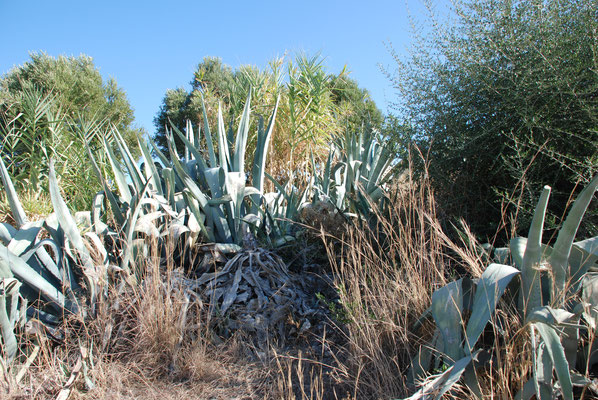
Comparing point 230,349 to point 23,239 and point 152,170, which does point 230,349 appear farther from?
point 152,170

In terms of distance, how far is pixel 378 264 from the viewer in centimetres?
316

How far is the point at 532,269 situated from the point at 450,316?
16.7 inches

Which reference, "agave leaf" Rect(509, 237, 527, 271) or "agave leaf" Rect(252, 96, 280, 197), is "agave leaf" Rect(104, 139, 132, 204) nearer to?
"agave leaf" Rect(252, 96, 280, 197)

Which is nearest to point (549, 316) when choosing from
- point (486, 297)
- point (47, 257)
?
point (486, 297)

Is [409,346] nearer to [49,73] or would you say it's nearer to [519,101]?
[519,101]

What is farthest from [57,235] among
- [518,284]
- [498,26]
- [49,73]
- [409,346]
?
[49,73]

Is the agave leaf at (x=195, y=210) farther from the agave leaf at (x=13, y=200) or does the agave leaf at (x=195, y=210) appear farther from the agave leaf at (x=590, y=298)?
the agave leaf at (x=590, y=298)

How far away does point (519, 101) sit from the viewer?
3195mm

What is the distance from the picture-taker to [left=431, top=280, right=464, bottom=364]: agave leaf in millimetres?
1855

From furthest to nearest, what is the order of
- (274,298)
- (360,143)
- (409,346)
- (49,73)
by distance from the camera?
(49,73)
(360,143)
(274,298)
(409,346)

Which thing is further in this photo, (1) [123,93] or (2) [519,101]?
(1) [123,93]

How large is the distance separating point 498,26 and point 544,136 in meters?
1.03

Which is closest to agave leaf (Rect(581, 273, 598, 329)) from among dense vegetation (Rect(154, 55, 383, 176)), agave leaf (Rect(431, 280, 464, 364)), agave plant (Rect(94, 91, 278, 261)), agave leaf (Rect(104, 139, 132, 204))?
agave leaf (Rect(431, 280, 464, 364))

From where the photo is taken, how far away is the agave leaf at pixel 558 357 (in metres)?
1.56
